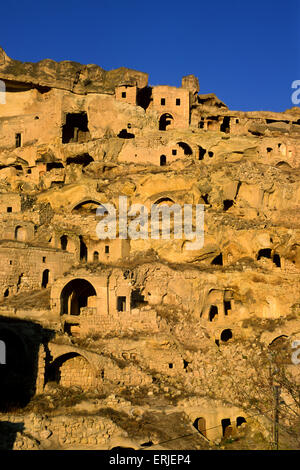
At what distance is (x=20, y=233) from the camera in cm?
3744

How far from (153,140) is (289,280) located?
16.1m

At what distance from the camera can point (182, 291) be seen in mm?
33594

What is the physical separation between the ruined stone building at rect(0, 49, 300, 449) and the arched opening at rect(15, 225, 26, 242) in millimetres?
100

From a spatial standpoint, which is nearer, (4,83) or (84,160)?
(84,160)

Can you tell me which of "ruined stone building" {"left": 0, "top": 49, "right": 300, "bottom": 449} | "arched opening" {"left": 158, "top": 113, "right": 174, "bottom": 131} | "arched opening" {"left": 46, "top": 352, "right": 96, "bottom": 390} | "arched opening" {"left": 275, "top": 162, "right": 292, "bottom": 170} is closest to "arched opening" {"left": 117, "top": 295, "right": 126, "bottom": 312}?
"ruined stone building" {"left": 0, "top": 49, "right": 300, "bottom": 449}

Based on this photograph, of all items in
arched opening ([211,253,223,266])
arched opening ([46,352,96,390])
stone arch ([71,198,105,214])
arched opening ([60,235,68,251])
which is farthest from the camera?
stone arch ([71,198,105,214])

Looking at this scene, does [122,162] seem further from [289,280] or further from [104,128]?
[289,280]

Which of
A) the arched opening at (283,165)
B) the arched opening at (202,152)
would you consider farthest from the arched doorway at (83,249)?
the arched opening at (283,165)

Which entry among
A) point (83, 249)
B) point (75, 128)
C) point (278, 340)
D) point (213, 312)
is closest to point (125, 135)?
point (75, 128)

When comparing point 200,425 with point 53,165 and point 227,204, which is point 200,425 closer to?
point 227,204

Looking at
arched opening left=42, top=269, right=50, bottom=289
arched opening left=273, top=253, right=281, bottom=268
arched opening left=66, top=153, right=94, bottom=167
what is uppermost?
arched opening left=66, top=153, right=94, bottom=167

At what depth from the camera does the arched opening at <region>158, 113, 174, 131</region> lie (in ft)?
163

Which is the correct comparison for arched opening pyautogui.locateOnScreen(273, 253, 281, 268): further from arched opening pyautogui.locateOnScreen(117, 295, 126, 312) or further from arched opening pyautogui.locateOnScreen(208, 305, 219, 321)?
arched opening pyautogui.locateOnScreen(117, 295, 126, 312)
